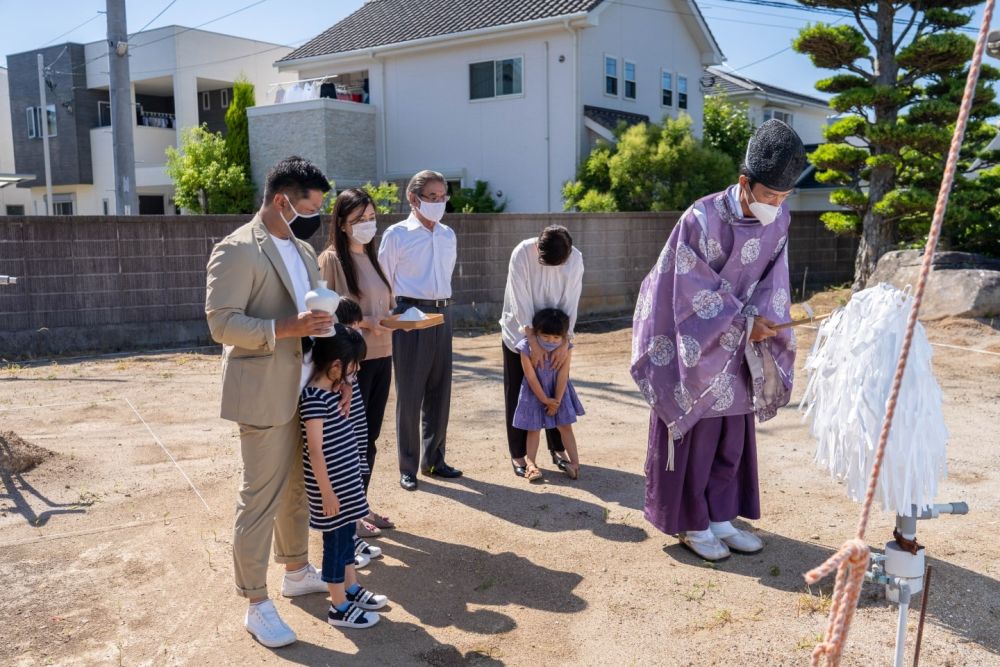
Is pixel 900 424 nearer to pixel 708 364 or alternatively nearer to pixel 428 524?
pixel 708 364

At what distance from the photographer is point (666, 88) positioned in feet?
69.5

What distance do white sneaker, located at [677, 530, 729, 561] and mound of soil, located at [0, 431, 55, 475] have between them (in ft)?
13.4

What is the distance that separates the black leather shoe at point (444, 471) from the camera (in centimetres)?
547

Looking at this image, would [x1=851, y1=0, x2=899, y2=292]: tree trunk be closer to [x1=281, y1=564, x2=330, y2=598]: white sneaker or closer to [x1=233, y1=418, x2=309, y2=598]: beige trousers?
[x1=281, y1=564, x2=330, y2=598]: white sneaker

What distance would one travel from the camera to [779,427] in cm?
664

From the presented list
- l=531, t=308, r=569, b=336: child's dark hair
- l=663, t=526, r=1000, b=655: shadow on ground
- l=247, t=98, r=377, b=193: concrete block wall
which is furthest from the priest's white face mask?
l=247, t=98, r=377, b=193: concrete block wall

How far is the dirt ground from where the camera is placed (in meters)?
3.34

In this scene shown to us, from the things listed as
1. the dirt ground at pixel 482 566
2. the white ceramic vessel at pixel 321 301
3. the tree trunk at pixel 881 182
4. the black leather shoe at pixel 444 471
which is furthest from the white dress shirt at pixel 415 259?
the tree trunk at pixel 881 182

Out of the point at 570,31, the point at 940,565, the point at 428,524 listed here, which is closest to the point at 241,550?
the point at 428,524

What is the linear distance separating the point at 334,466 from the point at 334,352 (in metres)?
0.48

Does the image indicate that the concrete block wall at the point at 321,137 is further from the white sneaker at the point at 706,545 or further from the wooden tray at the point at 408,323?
the white sneaker at the point at 706,545

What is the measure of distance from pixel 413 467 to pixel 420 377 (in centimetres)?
56

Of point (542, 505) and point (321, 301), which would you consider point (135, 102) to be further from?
point (321, 301)

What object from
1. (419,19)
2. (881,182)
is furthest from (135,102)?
(881,182)
